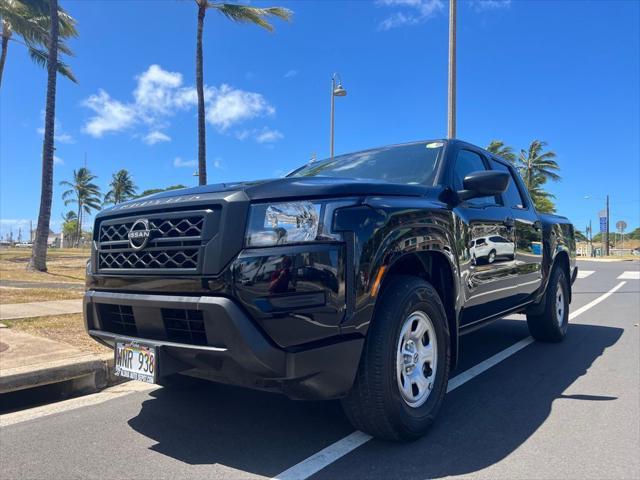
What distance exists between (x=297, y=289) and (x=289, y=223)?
13.1 inches

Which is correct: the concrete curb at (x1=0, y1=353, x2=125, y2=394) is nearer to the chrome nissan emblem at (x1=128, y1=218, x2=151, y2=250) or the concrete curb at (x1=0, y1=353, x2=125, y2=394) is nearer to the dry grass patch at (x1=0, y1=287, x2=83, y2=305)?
the chrome nissan emblem at (x1=128, y1=218, x2=151, y2=250)

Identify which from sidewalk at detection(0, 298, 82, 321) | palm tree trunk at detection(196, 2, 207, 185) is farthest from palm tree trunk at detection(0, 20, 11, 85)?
sidewalk at detection(0, 298, 82, 321)

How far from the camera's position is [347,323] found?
7.78 feet

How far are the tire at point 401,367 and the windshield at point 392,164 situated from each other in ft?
3.26

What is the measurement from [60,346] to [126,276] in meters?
2.38

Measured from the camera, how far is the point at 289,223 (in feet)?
7.90

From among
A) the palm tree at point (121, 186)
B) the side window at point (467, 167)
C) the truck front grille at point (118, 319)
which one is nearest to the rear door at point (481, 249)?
the side window at point (467, 167)

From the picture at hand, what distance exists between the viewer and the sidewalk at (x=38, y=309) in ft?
20.7

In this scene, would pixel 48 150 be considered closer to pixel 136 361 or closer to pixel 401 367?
pixel 136 361

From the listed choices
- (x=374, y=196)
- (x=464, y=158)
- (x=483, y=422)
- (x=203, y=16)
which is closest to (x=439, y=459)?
(x=483, y=422)

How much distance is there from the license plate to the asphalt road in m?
0.47

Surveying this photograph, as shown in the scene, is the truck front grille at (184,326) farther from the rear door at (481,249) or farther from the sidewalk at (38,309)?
the sidewalk at (38,309)

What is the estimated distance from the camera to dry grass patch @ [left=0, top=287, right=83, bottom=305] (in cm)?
779

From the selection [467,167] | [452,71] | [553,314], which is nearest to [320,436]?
[467,167]
